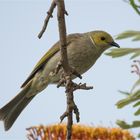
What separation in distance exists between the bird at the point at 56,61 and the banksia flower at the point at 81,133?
154cm

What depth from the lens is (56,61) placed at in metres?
5.39

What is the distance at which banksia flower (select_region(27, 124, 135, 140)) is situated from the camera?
131 inches

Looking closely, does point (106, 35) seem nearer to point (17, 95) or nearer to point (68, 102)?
point (17, 95)

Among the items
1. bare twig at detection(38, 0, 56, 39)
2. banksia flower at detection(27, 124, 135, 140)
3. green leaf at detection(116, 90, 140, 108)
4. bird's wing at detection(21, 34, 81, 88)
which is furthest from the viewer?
bird's wing at detection(21, 34, 81, 88)

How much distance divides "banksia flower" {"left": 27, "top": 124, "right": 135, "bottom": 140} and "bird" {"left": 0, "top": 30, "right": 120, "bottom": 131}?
1539 millimetres

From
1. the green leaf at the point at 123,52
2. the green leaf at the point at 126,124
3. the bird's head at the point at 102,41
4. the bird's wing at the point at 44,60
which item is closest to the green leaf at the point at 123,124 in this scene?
the green leaf at the point at 126,124

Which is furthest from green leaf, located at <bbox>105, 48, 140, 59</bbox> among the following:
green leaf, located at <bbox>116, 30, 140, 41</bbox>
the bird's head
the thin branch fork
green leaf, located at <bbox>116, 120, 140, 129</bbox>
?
the bird's head

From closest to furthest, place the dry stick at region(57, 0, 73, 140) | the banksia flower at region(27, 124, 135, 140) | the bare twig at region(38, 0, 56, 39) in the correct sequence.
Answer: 1. the dry stick at region(57, 0, 73, 140)
2. the bare twig at region(38, 0, 56, 39)
3. the banksia flower at region(27, 124, 135, 140)

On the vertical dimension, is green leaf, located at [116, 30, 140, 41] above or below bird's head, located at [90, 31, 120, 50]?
above

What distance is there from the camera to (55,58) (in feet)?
18.1

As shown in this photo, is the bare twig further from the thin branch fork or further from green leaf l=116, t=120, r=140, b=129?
green leaf l=116, t=120, r=140, b=129

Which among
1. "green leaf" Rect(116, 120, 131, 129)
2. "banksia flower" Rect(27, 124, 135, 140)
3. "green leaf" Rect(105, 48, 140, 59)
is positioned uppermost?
"green leaf" Rect(105, 48, 140, 59)

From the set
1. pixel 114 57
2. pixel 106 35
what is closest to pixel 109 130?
pixel 114 57

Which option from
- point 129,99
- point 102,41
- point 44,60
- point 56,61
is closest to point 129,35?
point 129,99
